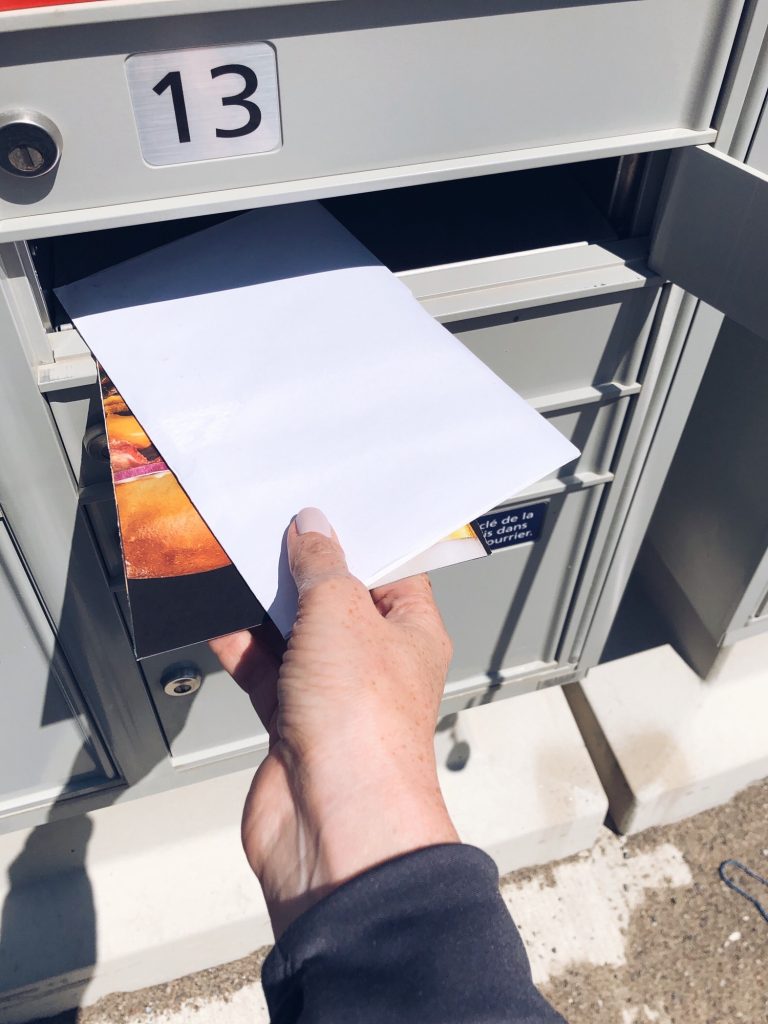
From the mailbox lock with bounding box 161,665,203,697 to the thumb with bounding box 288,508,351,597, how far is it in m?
0.58

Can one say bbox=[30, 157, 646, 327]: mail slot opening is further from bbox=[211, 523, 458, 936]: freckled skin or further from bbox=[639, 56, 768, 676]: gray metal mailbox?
bbox=[211, 523, 458, 936]: freckled skin

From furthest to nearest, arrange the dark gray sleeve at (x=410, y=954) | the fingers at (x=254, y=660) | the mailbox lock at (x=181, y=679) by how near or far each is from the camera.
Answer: the mailbox lock at (x=181, y=679)
the fingers at (x=254, y=660)
the dark gray sleeve at (x=410, y=954)

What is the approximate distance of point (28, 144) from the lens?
739 mm

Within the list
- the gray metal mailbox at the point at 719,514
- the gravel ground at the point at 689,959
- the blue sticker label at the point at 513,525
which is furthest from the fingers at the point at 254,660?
the gravel ground at the point at 689,959

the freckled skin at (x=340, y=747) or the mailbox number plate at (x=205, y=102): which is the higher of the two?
the mailbox number plate at (x=205, y=102)

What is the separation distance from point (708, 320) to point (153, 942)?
1.56 m

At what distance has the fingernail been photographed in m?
0.81

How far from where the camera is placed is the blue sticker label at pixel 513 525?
1.34m

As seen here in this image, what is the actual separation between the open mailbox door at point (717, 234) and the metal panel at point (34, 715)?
935 millimetres

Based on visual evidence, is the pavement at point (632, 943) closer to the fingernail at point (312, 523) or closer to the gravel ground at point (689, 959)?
the gravel ground at point (689, 959)

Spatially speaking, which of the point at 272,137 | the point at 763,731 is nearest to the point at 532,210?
the point at 272,137

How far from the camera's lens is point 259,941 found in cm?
171

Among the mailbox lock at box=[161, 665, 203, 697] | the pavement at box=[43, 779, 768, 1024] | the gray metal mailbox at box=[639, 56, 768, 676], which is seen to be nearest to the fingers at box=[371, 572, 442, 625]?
the mailbox lock at box=[161, 665, 203, 697]

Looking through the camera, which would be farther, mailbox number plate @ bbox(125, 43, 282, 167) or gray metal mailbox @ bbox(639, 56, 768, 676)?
gray metal mailbox @ bbox(639, 56, 768, 676)
